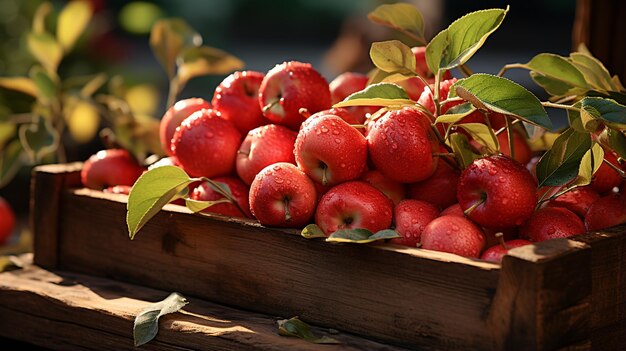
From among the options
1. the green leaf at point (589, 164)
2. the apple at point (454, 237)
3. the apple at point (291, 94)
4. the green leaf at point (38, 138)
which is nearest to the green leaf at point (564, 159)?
the green leaf at point (589, 164)

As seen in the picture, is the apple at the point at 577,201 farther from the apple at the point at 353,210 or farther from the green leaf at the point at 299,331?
the green leaf at the point at 299,331

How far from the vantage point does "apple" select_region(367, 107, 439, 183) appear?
1.12 meters

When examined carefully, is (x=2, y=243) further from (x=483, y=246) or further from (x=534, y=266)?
(x=534, y=266)

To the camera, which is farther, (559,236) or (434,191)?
(434,191)

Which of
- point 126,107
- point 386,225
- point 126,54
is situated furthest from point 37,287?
point 126,54

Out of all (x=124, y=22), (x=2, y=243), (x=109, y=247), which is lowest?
(x=2, y=243)

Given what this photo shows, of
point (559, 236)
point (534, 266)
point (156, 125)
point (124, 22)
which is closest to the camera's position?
point (534, 266)

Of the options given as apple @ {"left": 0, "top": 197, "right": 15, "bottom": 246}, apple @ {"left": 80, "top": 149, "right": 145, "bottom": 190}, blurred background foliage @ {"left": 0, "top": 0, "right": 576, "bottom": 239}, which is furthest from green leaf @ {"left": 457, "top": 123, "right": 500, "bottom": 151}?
apple @ {"left": 0, "top": 197, "right": 15, "bottom": 246}

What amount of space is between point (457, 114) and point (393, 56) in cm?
13

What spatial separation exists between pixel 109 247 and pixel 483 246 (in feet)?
1.88

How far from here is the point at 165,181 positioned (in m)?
1.17

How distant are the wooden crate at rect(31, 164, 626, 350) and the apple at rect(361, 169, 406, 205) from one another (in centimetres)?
12

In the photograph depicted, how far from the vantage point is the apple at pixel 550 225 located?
3.51 ft

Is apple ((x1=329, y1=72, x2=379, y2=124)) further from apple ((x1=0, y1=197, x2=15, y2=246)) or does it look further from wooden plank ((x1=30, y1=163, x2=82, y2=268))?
apple ((x1=0, y1=197, x2=15, y2=246))
